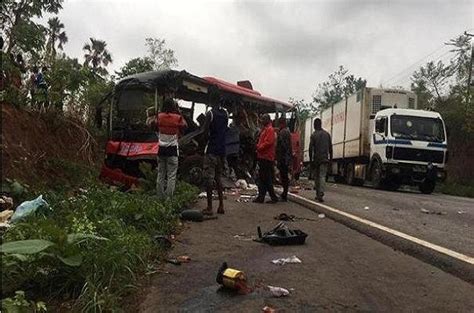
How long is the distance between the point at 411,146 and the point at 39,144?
40.2 feet

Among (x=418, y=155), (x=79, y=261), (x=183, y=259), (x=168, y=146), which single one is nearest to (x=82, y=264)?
(x=79, y=261)

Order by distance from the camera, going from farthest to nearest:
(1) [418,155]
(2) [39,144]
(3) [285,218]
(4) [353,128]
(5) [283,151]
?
1. (4) [353,128]
2. (1) [418,155]
3. (2) [39,144]
4. (5) [283,151]
5. (3) [285,218]

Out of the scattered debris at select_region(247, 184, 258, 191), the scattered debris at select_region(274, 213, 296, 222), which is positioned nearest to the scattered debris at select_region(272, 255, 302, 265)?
the scattered debris at select_region(274, 213, 296, 222)

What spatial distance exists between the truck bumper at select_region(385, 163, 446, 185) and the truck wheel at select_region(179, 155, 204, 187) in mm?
8853

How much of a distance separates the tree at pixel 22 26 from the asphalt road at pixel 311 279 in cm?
463

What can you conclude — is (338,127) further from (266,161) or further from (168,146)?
(168,146)

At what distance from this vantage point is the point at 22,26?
9.21 m

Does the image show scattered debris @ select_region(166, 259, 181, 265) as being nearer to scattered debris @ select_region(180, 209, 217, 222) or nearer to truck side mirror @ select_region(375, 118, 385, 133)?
scattered debris @ select_region(180, 209, 217, 222)

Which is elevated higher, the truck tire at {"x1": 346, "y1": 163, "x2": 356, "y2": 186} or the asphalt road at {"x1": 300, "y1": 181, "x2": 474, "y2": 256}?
the truck tire at {"x1": 346, "y1": 163, "x2": 356, "y2": 186}

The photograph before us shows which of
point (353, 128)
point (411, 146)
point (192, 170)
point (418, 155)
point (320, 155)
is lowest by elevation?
point (192, 170)

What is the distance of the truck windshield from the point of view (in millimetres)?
18984

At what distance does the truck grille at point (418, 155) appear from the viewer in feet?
62.1

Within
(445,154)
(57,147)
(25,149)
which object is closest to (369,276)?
(25,149)

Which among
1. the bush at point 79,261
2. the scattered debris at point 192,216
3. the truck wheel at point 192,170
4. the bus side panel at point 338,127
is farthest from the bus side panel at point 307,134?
the bush at point 79,261
